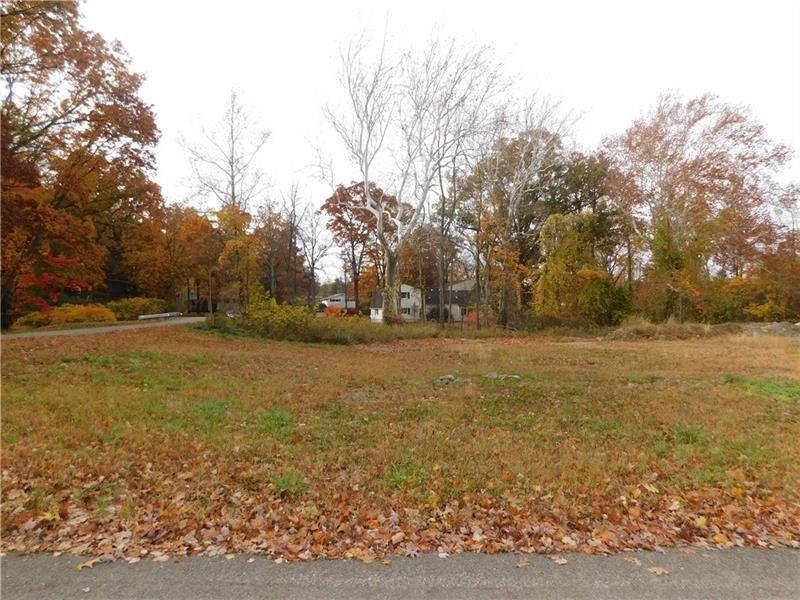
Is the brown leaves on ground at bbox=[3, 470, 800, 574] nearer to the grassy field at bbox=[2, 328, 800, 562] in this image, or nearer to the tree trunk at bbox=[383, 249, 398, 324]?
the grassy field at bbox=[2, 328, 800, 562]

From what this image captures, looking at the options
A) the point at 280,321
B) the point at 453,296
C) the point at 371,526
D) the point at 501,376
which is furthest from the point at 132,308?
the point at 453,296

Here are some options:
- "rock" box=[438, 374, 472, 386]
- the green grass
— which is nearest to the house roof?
"rock" box=[438, 374, 472, 386]

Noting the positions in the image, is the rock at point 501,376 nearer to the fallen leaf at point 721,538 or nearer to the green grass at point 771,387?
the green grass at point 771,387

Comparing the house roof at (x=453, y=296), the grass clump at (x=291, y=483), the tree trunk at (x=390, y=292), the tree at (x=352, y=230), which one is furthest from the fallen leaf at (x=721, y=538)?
the house roof at (x=453, y=296)

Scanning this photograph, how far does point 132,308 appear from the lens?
109 ft

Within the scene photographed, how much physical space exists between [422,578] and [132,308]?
35456 millimetres

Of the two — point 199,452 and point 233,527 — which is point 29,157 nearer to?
point 199,452

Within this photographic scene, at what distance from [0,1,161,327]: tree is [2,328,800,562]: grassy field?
25.3ft

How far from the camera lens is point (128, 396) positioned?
8125 mm

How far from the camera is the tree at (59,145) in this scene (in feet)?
45.4

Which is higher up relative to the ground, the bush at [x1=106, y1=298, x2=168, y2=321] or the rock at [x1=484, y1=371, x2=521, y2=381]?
the bush at [x1=106, y1=298, x2=168, y2=321]

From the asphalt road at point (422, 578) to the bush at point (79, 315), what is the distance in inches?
1115

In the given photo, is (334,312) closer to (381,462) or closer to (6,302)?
(6,302)

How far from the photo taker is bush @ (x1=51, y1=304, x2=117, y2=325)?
26859 mm
